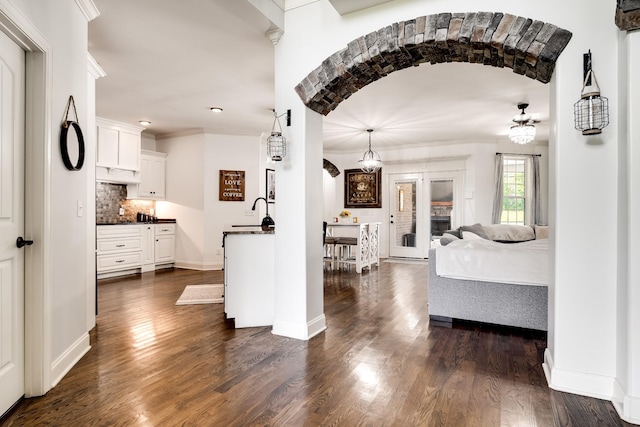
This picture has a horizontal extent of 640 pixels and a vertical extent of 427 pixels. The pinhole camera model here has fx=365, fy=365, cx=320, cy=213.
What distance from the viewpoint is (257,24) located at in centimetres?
306

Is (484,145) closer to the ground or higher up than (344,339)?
higher up

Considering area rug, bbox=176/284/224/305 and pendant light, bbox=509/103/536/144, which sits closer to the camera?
area rug, bbox=176/284/224/305

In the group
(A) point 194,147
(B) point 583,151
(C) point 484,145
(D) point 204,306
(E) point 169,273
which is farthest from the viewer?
(C) point 484,145

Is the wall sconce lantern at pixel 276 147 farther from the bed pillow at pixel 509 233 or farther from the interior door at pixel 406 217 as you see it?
the interior door at pixel 406 217

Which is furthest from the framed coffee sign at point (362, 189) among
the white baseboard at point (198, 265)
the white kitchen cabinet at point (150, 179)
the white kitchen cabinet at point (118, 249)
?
the white kitchen cabinet at point (118, 249)

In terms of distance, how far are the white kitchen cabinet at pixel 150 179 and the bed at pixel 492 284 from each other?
17.6ft

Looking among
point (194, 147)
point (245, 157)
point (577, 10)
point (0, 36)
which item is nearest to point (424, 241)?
point (245, 157)

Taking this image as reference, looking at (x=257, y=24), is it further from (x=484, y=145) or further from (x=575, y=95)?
(x=484, y=145)

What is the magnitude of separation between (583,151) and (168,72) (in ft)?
13.1

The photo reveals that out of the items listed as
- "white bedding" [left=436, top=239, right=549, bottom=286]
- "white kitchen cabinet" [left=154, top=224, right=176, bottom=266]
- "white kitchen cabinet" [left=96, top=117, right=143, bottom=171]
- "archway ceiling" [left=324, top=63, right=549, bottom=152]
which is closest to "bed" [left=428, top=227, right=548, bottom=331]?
"white bedding" [left=436, top=239, right=549, bottom=286]

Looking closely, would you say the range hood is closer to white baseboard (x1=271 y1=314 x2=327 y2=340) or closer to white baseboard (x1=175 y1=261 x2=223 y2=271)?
white baseboard (x1=175 y1=261 x2=223 y2=271)

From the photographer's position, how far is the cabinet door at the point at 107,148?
5711 millimetres

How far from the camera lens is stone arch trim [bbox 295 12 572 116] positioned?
2.23 meters

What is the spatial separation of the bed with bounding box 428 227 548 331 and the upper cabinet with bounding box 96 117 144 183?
5.15m
